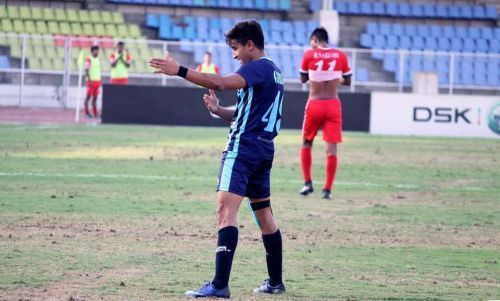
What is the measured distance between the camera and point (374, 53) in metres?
35.7

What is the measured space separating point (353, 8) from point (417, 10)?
2.75m

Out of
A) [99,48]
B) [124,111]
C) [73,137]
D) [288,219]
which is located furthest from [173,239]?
[99,48]

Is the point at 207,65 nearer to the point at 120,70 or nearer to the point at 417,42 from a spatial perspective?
the point at 120,70

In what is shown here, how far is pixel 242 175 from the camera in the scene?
26.1 ft

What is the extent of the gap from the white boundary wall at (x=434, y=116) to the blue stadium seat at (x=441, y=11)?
545 inches

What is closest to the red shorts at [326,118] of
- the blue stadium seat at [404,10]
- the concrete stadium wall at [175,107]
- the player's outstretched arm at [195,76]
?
the player's outstretched arm at [195,76]

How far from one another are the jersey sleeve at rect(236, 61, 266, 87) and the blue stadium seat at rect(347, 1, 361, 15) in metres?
34.8

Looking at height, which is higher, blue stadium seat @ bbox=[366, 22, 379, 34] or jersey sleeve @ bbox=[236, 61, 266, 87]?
blue stadium seat @ bbox=[366, 22, 379, 34]

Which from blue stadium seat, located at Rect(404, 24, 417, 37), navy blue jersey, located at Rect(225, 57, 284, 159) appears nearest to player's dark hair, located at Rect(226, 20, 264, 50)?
navy blue jersey, located at Rect(225, 57, 284, 159)

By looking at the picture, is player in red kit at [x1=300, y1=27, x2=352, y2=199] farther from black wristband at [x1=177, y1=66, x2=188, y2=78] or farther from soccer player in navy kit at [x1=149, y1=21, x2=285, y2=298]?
black wristband at [x1=177, y1=66, x2=188, y2=78]

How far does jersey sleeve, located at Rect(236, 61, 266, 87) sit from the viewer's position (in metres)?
7.79

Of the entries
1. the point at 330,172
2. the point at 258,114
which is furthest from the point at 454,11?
the point at 258,114

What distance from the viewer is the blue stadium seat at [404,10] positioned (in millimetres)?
43188

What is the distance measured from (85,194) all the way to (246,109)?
21.9 ft
